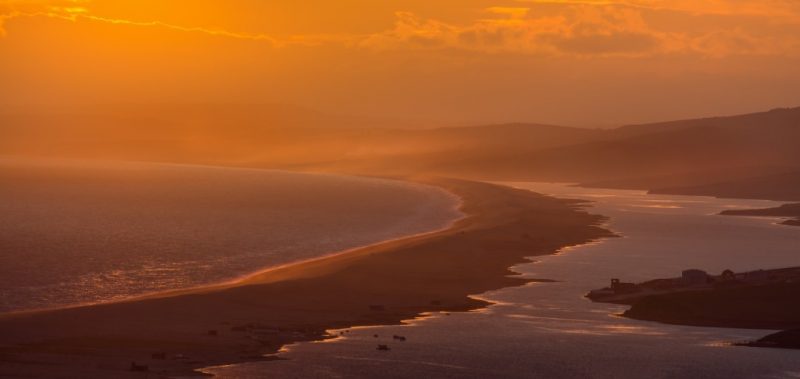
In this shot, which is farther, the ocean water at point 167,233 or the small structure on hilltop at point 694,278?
the ocean water at point 167,233

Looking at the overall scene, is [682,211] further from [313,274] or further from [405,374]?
[405,374]

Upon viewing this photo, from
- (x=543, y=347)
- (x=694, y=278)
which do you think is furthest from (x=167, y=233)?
(x=543, y=347)

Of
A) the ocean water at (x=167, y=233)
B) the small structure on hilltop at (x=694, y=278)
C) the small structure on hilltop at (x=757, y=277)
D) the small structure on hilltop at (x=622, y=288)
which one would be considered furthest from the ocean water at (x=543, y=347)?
the ocean water at (x=167, y=233)

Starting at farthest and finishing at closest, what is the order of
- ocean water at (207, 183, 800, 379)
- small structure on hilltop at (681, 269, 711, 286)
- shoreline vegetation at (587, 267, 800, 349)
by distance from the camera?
1. small structure on hilltop at (681, 269, 711, 286)
2. shoreline vegetation at (587, 267, 800, 349)
3. ocean water at (207, 183, 800, 379)

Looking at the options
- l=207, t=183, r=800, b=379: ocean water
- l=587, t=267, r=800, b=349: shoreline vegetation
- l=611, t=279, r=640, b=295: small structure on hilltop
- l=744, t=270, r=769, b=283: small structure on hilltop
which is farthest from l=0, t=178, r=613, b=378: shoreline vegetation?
l=744, t=270, r=769, b=283: small structure on hilltop

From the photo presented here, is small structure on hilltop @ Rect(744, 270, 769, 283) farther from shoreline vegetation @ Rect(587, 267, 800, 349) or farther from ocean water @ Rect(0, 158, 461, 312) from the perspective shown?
ocean water @ Rect(0, 158, 461, 312)

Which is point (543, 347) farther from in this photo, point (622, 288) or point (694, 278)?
point (694, 278)

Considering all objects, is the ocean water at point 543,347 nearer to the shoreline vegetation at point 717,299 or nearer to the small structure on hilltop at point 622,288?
the shoreline vegetation at point 717,299
